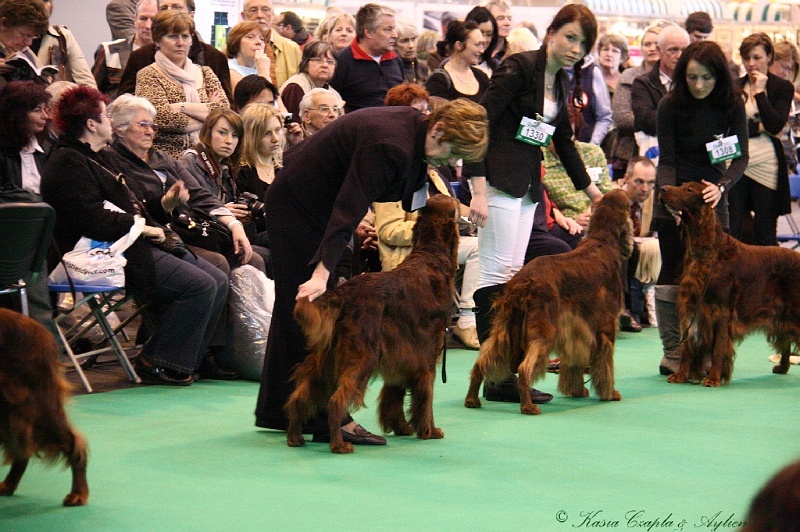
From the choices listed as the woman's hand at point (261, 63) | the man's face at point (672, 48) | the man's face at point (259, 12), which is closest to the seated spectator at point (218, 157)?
the woman's hand at point (261, 63)

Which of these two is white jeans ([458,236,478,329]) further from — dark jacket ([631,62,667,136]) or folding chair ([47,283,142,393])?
folding chair ([47,283,142,393])

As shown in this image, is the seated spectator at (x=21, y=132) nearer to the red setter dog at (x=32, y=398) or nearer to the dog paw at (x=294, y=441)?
the dog paw at (x=294, y=441)

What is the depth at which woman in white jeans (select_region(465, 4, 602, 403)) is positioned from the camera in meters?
5.00

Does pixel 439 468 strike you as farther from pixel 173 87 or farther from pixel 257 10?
pixel 257 10

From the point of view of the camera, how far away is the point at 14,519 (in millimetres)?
3113

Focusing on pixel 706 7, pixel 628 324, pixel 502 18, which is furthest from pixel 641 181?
pixel 706 7

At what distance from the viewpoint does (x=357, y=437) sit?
4133 millimetres

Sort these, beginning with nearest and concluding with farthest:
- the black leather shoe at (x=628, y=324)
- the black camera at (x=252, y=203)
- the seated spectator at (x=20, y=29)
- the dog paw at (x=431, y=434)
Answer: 1. the dog paw at (x=431, y=434)
2. the seated spectator at (x=20, y=29)
3. the black camera at (x=252, y=203)
4. the black leather shoe at (x=628, y=324)

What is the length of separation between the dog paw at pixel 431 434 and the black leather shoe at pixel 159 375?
1.65 m

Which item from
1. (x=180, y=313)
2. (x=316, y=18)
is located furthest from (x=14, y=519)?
(x=316, y=18)

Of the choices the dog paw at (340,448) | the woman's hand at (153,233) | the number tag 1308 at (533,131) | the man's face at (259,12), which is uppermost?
the man's face at (259,12)

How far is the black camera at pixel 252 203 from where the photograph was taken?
6.16 metres

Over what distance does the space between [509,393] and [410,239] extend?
1624 mm

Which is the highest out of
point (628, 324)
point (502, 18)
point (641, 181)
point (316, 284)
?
point (502, 18)
